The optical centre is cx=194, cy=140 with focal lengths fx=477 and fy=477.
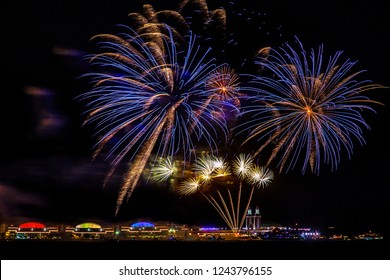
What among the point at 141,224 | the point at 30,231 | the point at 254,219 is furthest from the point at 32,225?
the point at 254,219

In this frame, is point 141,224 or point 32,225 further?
point 141,224

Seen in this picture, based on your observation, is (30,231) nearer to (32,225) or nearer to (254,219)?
(32,225)

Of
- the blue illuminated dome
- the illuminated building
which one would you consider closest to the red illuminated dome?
the illuminated building

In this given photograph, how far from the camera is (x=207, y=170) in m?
38.8

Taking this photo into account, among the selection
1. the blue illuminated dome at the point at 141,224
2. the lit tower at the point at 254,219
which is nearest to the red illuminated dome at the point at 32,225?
the blue illuminated dome at the point at 141,224

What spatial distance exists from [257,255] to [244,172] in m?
7.04

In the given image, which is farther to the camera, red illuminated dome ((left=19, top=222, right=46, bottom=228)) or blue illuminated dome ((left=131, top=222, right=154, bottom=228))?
blue illuminated dome ((left=131, top=222, right=154, bottom=228))

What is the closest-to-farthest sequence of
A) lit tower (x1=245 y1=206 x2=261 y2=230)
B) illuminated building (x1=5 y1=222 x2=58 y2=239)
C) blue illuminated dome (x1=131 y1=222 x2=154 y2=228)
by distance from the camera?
1. illuminated building (x1=5 y1=222 x2=58 y2=239)
2. blue illuminated dome (x1=131 y1=222 x2=154 y2=228)
3. lit tower (x1=245 y1=206 x2=261 y2=230)

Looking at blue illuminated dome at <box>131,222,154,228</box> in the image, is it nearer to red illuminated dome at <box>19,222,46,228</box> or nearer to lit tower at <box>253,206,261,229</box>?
red illuminated dome at <box>19,222,46,228</box>

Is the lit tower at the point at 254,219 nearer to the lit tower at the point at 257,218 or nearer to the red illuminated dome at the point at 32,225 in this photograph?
the lit tower at the point at 257,218

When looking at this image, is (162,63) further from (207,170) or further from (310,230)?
(310,230)

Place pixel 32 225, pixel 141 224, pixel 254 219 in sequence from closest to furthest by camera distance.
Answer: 1. pixel 32 225
2. pixel 141 224
3. pixel 254 219

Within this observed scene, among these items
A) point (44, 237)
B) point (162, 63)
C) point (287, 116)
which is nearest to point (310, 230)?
point (44, 237)

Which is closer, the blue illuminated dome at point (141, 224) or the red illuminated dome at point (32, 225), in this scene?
the red illuminated dome at point (32, 225)
